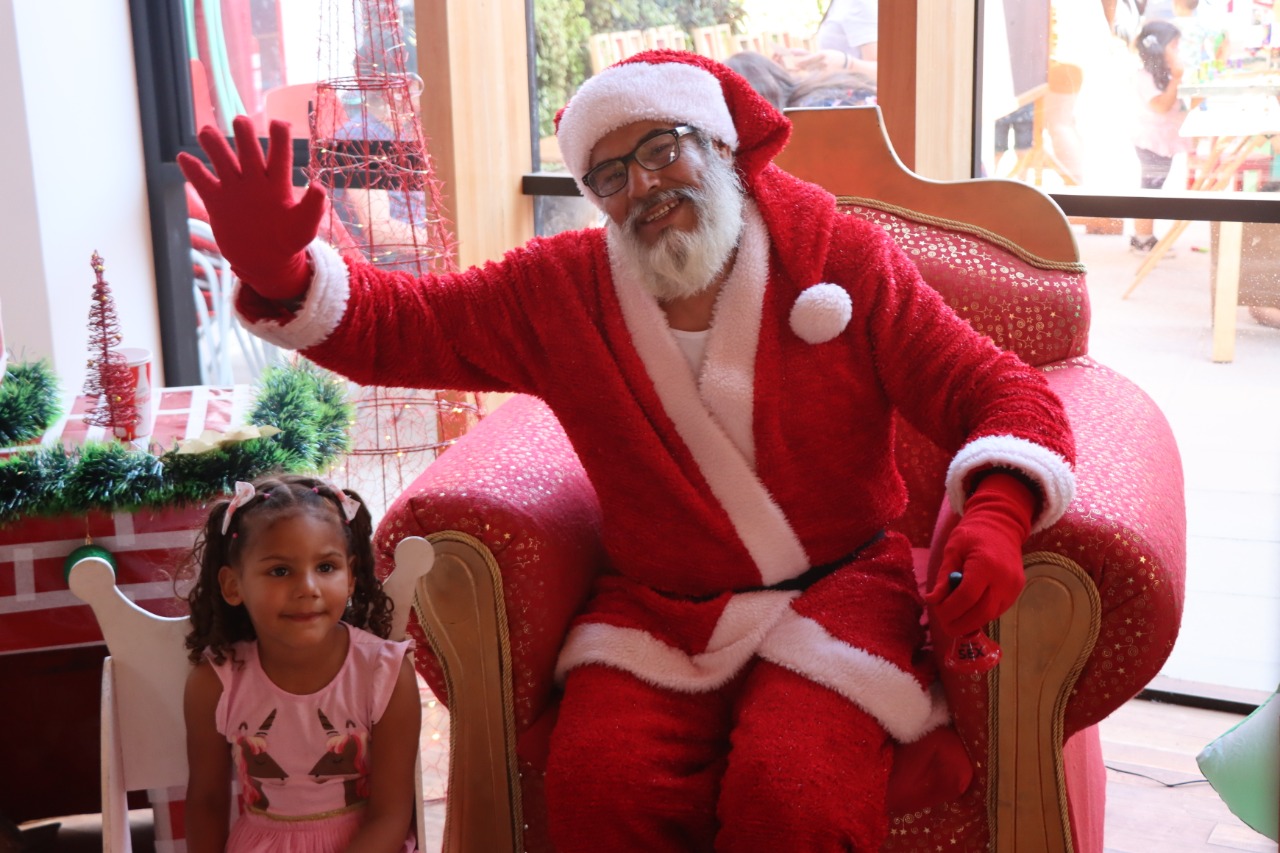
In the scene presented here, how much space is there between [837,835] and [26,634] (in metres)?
1.12

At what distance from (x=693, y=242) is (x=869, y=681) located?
61 cm

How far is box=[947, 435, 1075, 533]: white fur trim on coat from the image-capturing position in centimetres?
154

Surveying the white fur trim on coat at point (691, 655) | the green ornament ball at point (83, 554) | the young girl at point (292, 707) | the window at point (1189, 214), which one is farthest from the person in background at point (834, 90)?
the green ornament ball at point (83, 554)

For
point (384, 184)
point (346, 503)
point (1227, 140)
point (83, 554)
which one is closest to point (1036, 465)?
point (346, 503)

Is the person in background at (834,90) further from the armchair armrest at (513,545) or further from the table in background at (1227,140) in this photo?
the armchair armrest at (513,545)

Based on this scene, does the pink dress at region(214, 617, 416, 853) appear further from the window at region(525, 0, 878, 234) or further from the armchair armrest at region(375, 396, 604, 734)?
the window at region(525, 0, 878, 234)

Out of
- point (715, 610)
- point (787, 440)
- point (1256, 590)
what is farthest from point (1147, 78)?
point (715, 610)

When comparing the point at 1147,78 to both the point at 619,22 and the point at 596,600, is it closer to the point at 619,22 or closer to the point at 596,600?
the point at 619,22

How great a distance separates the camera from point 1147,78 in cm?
259

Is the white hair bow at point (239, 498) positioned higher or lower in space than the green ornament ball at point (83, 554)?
higher

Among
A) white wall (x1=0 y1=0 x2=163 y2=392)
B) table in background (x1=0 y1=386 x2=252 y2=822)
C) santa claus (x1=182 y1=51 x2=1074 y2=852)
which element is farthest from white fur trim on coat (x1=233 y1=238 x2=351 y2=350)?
white wall (x1=0 y1=0 x2=163 y2=392)

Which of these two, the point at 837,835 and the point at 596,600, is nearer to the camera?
the point at 837,835

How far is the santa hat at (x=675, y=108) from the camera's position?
175 centimetres

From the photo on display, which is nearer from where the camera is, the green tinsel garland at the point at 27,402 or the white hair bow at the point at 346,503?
the white hair bow at the point at 346,503
